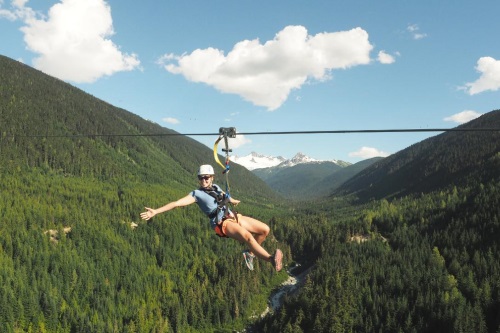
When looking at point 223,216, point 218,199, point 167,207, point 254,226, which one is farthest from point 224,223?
point 167,207

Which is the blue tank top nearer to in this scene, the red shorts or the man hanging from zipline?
the man hanging from zipline

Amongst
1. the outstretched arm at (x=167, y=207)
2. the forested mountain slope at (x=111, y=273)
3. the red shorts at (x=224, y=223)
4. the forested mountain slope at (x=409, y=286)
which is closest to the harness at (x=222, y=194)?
the red shorts at (x=224, y=223)

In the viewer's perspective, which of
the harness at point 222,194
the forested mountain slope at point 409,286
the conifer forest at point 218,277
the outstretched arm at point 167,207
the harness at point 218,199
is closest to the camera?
the outstretched arm at point 167,207

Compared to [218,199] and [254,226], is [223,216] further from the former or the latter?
[254,226]

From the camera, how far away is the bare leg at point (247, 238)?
1678 cm

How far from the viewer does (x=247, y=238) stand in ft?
55.3

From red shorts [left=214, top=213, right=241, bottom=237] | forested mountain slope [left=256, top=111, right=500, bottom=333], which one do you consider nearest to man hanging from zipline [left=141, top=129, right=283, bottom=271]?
red shorts [left=214, top=213, right=241, bottom=237]

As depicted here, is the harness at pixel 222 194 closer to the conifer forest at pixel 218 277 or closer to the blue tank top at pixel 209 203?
the blue tank top at pixel 209 203

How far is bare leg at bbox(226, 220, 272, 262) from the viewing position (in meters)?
16.8

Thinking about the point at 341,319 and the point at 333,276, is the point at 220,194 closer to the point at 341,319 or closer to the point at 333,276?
the point at 341,319

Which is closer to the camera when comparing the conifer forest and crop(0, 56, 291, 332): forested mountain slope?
the conifer forest

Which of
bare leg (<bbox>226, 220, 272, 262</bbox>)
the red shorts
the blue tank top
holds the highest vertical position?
the blue tank top

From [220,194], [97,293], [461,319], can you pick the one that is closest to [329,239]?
[461,319]

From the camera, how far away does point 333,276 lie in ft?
456
